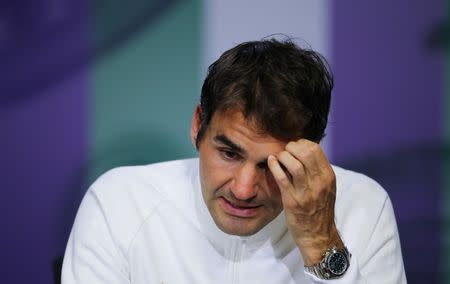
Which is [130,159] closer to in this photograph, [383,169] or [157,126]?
[157,126]

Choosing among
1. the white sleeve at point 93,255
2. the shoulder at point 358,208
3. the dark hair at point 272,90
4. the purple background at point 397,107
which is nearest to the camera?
the dark hair at point 272,90

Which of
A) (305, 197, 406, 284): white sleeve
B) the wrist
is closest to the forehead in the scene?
the wrist

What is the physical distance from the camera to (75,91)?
2.45 metres

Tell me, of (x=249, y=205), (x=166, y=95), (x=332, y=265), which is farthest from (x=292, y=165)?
(x=166, y=95)

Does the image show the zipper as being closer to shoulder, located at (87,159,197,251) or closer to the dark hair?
shoulder, located at (87,159,197,251)

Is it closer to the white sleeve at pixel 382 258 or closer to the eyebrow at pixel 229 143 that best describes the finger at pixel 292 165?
the eyebrow at pixel 229 143

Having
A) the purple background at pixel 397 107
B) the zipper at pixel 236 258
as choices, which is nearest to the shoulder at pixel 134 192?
the zipper at pixel 236 258

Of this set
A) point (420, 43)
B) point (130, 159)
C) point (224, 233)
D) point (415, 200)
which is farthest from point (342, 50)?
point (224, 233)

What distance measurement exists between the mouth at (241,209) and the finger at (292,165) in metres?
0.12

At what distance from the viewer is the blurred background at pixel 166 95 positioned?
2.45m

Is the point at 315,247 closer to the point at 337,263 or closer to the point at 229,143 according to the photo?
the point at 337,263

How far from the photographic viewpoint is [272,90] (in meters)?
1.63

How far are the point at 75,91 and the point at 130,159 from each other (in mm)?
315

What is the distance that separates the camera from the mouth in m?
1.67
